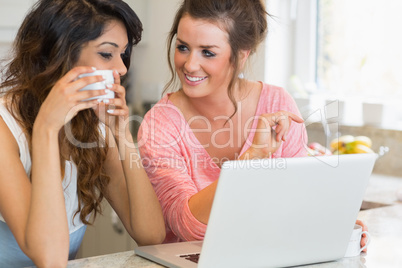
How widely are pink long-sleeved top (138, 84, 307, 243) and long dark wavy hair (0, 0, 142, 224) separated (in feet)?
0.57

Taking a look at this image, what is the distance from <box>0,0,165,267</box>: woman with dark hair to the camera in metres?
1.28

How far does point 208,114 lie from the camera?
1866 mm

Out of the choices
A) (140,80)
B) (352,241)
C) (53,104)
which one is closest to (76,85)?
(53,104)

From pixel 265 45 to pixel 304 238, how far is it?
187 centimetres

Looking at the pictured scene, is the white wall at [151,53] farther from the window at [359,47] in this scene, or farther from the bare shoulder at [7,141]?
the bare shoulder at [7,141]

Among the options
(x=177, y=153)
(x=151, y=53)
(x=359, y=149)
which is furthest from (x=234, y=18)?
(x=151, y=53)

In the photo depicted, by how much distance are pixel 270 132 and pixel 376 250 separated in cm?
40

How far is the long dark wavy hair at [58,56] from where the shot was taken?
1472 millimetres

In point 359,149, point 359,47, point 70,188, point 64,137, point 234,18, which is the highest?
point 234,18

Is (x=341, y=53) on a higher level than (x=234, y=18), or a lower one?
lower

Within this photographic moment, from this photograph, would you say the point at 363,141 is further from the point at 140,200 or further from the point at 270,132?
the point at 140,200

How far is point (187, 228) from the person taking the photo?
1.53 meters

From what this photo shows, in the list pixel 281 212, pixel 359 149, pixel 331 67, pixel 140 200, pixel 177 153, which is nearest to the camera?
pixel 281 212

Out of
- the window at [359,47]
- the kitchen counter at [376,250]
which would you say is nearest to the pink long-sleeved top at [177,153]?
the kitchen counter at [376,250]
